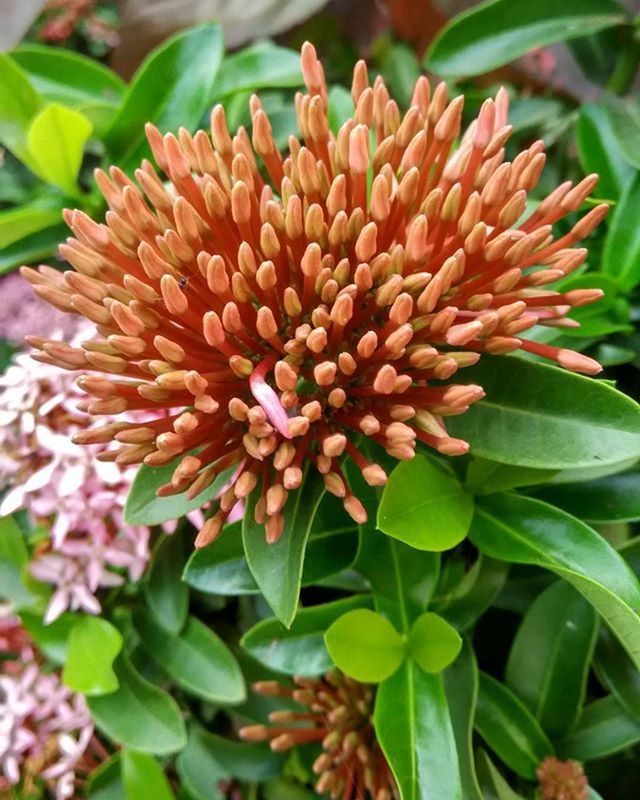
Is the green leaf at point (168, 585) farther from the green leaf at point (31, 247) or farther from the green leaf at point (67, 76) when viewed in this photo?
the green leaf at point (67, 76)

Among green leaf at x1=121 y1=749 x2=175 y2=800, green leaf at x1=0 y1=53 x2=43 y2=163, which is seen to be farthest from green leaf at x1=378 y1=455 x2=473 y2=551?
green leaf at x1=0 y1=53 x2=43 y2=163

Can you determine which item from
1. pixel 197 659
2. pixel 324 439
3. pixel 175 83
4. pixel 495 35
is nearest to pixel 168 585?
pixel 197 659

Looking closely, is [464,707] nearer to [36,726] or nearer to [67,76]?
[36,726]

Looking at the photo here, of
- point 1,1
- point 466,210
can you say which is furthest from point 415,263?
point 1,1

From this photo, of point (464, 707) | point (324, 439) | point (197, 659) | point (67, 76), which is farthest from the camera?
point (67, 76)

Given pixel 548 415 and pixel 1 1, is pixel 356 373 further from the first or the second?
pixel 1 1
